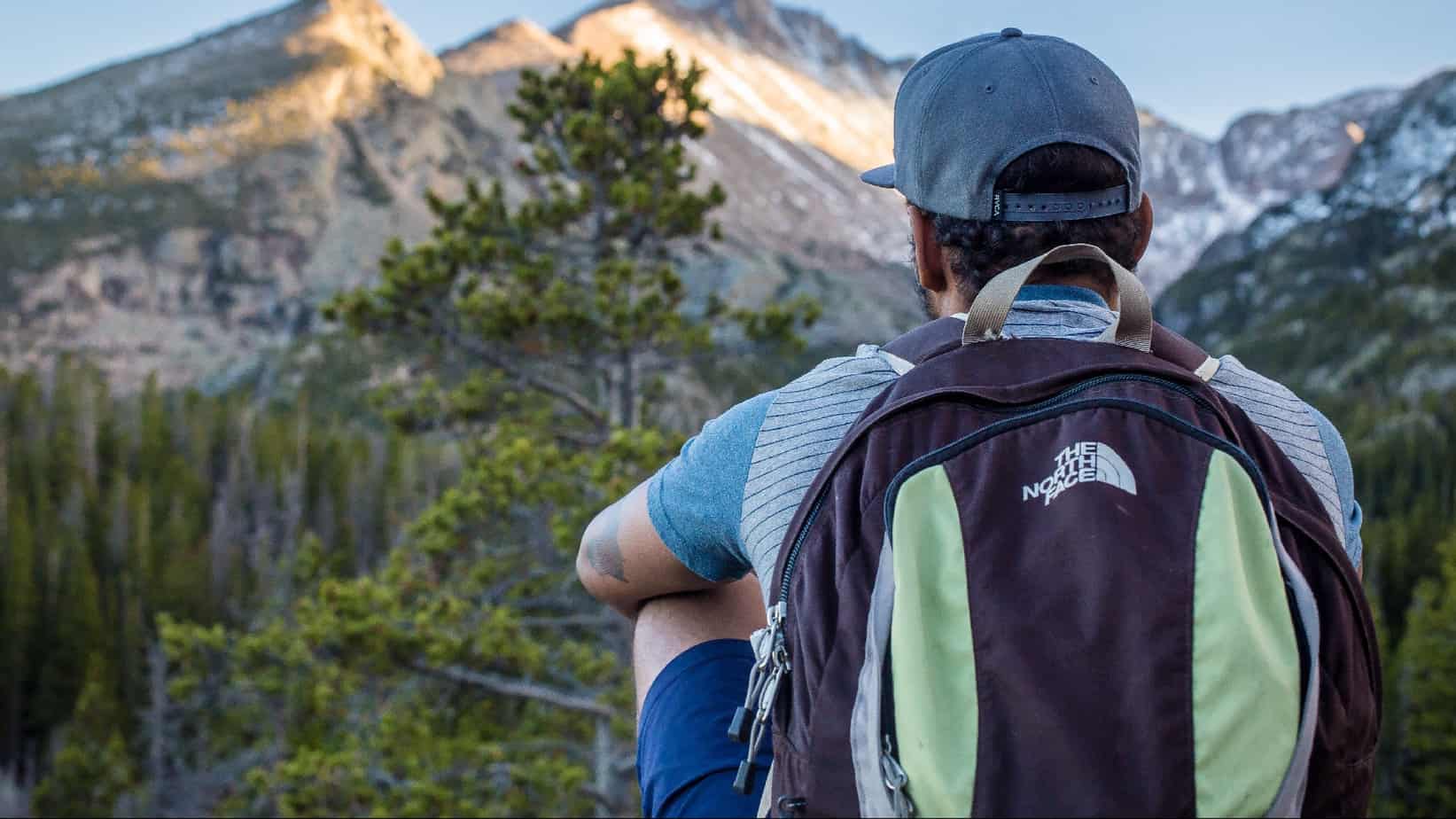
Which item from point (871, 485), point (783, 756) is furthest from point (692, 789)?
point (871, 485)

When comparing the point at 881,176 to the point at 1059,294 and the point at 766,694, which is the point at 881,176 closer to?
the point at 1059,294

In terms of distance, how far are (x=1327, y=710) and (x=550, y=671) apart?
9.89 metres

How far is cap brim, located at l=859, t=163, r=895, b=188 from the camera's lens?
198 centimetres

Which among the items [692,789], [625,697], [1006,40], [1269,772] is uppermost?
[1006,40]

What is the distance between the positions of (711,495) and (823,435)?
21cm

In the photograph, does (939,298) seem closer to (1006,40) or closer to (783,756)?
(1006,40)

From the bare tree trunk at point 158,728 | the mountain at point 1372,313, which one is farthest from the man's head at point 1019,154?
the mountain at point 1372,313

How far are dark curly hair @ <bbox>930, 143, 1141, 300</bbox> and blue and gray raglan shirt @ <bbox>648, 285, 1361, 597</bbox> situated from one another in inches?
2.4

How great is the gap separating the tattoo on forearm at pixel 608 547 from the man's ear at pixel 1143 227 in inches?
35.7

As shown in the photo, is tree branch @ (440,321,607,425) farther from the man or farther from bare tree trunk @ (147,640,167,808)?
bare tree trunk @ (147,640,167,808)

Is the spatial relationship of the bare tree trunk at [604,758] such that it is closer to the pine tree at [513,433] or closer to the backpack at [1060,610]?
the pine tree at [513,433]

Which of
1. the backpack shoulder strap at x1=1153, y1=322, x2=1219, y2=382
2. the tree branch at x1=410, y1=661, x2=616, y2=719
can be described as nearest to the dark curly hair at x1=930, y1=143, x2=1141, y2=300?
the backpack shoulder strap at x1=1153, y1=322, x2=1219, y2=382

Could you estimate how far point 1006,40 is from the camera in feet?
5.67

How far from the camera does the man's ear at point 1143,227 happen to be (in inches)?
71.4
